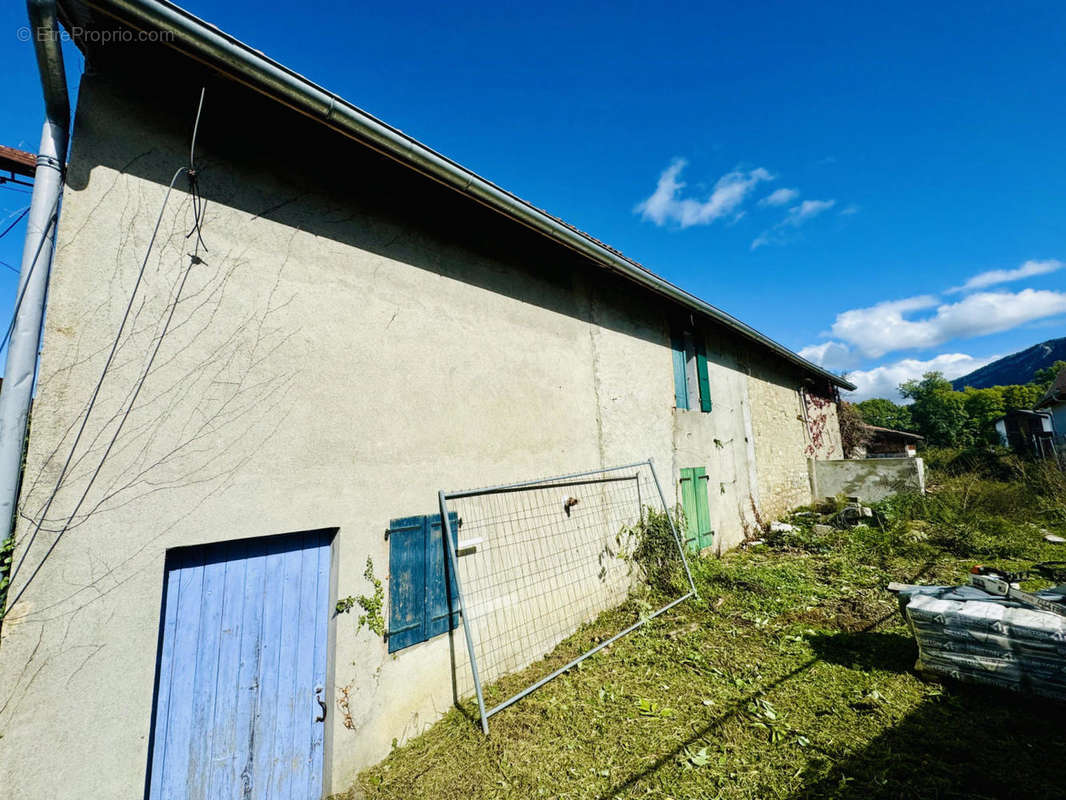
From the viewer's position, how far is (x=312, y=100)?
2.81m

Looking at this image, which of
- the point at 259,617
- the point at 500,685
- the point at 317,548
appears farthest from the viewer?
the point at 500,685

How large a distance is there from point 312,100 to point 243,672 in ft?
12.7

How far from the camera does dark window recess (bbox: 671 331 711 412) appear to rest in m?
7.39

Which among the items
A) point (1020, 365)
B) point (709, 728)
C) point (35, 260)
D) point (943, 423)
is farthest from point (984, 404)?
point (1020, 365)

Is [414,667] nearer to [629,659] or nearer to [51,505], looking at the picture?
[629,659]

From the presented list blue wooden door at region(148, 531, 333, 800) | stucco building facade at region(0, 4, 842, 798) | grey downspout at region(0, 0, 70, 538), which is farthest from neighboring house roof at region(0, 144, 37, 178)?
blue wooden door at region(148, 531, 333, 800)

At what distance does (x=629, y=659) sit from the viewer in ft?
14.1

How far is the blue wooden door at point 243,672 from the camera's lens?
8.04 feet

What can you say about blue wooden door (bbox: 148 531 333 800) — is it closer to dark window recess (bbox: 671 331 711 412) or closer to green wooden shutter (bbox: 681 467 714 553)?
green wooden shutter (bbox: 681 467 714 553)

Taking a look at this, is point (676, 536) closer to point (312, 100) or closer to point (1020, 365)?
point (312, 100)

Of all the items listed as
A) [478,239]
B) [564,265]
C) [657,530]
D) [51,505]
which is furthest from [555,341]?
[51,505]

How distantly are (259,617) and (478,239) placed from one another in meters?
3.89

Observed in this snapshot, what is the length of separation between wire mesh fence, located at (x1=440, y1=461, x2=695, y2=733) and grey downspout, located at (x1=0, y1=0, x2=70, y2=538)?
2.50m

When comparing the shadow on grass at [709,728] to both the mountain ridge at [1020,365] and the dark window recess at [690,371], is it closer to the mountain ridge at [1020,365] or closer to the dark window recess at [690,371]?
the dark window recess at [690,371]
